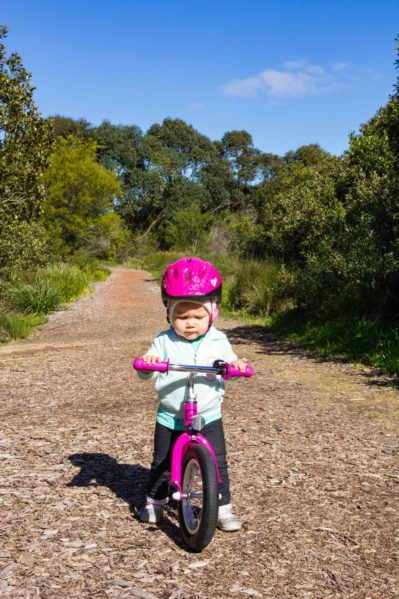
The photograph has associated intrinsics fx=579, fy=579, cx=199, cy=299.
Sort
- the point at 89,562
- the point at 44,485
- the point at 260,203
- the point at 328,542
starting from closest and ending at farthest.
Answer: the point at 89,562
the point at 328,542
the point at 44,485
the point at 260,203

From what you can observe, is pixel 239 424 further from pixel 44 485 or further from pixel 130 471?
pixel 44 485

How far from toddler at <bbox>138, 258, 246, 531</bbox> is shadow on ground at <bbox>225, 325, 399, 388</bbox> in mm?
4863

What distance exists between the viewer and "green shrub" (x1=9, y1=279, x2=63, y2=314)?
53.1 feet

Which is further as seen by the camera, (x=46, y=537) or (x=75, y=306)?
(x=75, y=306)

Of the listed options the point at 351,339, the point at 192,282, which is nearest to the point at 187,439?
the point at 192,282

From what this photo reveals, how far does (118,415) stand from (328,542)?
127 inches

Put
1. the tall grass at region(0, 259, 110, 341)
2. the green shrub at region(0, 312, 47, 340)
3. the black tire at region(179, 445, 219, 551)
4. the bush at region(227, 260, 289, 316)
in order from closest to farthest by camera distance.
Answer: the black tire at region(179, 445, 219, 551) < the green shrub at region(0, 312, 47, 340) < the tall grass at region(0, 259, 110, 341) < the bush at region(227, 260, 289, 316)

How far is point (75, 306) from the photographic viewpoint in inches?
734

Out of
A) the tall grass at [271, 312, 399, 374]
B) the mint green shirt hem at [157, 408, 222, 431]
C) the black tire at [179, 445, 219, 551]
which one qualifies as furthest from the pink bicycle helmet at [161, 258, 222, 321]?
the tall grass at [271, 312, 399, 374]

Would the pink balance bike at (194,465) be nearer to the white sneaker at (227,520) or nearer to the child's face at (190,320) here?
the white sneaker at (227,520)

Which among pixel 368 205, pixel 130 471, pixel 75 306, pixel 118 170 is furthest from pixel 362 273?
pixel 118 170

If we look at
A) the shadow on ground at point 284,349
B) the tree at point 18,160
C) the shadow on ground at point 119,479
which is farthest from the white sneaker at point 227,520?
the tree at point 18,160

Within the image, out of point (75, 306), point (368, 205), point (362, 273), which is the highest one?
point (368, 205)

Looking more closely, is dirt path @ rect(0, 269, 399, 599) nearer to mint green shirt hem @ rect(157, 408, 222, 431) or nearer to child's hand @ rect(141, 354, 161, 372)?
mint green shirt hem @ rect(157, 408, 222, 431)
